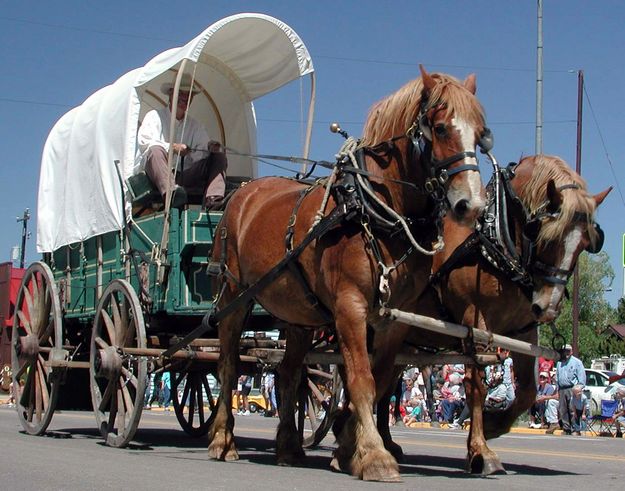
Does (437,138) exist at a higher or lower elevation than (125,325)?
higher

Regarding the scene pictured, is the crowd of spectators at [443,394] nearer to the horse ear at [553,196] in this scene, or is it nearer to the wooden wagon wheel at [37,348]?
the wooden wagon wheel at [37,348]

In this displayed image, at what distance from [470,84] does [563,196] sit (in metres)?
1.16

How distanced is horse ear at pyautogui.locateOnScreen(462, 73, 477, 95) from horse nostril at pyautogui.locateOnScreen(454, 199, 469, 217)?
1054mm

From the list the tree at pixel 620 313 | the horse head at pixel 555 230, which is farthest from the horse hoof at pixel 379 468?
the tree at pixel 620 313

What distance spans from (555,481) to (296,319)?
2.29m

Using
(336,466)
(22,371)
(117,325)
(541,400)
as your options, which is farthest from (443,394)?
(336,466)

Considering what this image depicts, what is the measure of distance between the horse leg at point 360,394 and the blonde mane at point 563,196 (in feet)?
5.33

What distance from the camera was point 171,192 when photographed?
9578 millimetres

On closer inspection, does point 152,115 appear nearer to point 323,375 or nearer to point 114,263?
point 114,263

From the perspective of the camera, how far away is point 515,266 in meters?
7.57

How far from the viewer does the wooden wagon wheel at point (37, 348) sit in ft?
35.0

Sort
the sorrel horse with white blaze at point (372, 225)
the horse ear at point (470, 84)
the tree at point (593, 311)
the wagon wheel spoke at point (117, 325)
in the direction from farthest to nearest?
the tree at point (593, 311) < the wagon wheel spoke at point (117, 325) < the horse ear at point (470, 84) < the sorrel horse with white blaze at point (372, 225)

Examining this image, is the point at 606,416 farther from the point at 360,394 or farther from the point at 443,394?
the point at 360,394

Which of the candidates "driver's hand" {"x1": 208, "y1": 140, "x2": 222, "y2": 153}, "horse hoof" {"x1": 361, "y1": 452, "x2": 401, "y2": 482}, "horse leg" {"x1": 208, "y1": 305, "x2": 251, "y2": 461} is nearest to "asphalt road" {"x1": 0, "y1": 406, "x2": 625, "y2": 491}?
"horse hoof" {"x1": 361, "y1": 452, "x2": 401, "y2": 482}
